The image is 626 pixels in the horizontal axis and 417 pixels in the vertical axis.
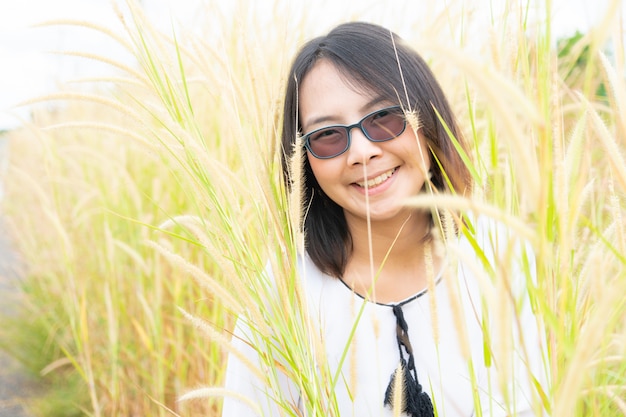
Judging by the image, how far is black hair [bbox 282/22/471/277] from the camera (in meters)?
1.60

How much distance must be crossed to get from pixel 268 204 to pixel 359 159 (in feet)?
1.67

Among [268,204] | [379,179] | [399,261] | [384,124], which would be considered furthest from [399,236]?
[268,204]

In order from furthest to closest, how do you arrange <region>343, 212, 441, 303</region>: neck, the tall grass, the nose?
1. <region>343, 212, 441, 303</region>: neck
2. the nose
3. the tall grass

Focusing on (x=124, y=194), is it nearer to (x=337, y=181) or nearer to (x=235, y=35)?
(x=235, y=35)

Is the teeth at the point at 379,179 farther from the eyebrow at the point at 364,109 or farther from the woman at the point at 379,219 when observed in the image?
the eyebrow at the point at 364,109

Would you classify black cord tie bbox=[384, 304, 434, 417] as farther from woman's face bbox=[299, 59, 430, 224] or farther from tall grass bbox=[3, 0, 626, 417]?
woman's face bbox=[299, 59, 430, 224]

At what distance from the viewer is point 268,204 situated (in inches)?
42.1

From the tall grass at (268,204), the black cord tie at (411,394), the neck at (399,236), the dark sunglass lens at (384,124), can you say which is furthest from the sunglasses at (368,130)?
the black cord tie at (411,394)

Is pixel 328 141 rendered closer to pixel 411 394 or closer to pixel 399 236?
pixel 399 236

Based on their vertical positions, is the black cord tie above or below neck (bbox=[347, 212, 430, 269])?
below

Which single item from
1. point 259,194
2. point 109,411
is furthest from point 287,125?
point 109,411

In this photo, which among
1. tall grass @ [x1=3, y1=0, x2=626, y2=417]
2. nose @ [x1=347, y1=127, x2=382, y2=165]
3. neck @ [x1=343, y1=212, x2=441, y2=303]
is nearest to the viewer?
tall grass @ [x1=3, y1=0, x2=626, y2=417]

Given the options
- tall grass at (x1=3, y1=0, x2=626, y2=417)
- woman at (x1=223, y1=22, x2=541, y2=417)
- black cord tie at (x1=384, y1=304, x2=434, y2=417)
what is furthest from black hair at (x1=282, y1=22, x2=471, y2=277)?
black cord tie at (x1=384, y1=304, x2=434, y2=417)

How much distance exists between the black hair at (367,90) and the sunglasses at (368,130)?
0.05 metres
